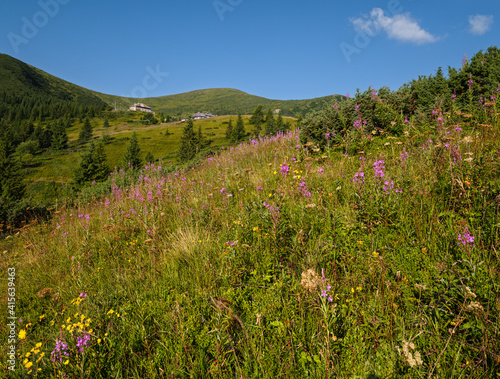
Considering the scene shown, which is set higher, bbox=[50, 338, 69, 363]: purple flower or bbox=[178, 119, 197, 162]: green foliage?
bbox=[178, 119, 197, 162]: green foliage

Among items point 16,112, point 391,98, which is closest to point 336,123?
point 391,98

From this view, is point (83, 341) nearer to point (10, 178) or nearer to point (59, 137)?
point (10, 178)

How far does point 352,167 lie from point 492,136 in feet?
7.31

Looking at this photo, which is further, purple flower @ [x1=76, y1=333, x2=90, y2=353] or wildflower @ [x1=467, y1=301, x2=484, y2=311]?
purple flower @ [x1=76, y1=333, x2=90, y2=353]

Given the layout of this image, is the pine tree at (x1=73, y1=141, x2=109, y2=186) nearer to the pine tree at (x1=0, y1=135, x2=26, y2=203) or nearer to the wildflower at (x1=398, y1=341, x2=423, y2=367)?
the pine tree at (x1=0, y1=135, x2=26, y2=203)

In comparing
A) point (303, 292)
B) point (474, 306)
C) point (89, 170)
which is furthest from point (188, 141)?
point (474, 306)

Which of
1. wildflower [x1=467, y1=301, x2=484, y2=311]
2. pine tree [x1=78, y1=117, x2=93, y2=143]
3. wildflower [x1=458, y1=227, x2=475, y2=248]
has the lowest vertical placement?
wildflower [x1=467, y1=301, x2=484, y2=311]

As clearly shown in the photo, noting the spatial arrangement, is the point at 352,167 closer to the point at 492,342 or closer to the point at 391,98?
the point at 492,342

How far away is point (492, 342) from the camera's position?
1.49 m

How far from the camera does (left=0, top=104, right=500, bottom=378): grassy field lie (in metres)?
1.61

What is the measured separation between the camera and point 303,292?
2010 mm

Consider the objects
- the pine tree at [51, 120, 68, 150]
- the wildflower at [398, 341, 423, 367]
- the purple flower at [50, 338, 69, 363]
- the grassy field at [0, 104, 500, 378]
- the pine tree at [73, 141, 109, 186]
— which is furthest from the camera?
the pine tree at [51, 120, 68, 150]

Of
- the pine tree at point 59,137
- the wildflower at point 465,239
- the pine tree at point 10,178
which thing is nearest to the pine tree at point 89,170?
the pine tree at point 10,178

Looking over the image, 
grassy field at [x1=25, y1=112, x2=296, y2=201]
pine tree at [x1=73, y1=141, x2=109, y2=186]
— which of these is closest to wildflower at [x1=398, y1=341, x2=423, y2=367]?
grassy field at [x1=25, y1=112, x2=296, y2=201]
